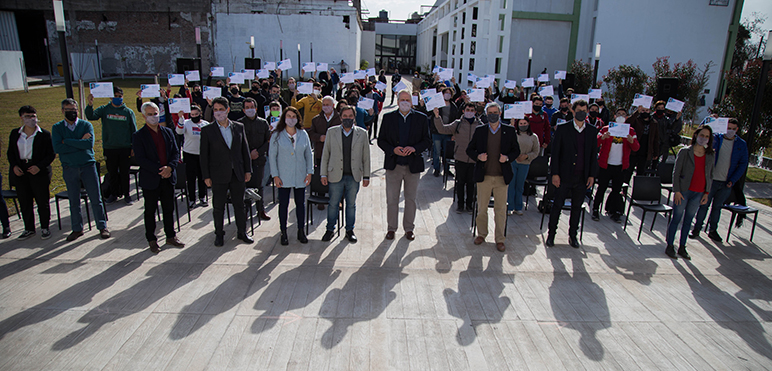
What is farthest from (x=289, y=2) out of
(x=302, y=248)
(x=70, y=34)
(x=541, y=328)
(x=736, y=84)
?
(x=541, y=328)

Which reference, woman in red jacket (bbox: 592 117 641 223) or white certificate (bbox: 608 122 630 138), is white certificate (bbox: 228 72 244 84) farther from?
white certificate (bbox: 608 122 630 138)

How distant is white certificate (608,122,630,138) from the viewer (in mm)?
7188

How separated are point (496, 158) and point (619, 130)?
8.37 ft

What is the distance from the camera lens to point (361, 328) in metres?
4.34

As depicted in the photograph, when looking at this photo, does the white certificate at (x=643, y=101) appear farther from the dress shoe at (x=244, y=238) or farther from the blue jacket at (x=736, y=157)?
the dress shoe at (x=244, y=238)

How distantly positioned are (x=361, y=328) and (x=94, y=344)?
244 centimetres

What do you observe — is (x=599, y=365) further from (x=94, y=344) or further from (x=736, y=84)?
(x=736, y=84)

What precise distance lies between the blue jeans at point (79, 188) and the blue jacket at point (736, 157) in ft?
30.5

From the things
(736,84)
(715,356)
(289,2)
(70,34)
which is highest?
(289,2)

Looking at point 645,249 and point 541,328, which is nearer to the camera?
point 541,328

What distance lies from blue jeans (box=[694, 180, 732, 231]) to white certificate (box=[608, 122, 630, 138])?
60.3 inches

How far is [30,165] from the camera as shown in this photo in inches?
243

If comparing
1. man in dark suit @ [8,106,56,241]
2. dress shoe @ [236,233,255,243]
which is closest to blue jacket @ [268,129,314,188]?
dress shoe @ [236,233,255,243]

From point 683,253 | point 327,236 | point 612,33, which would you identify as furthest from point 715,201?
point 612,33
